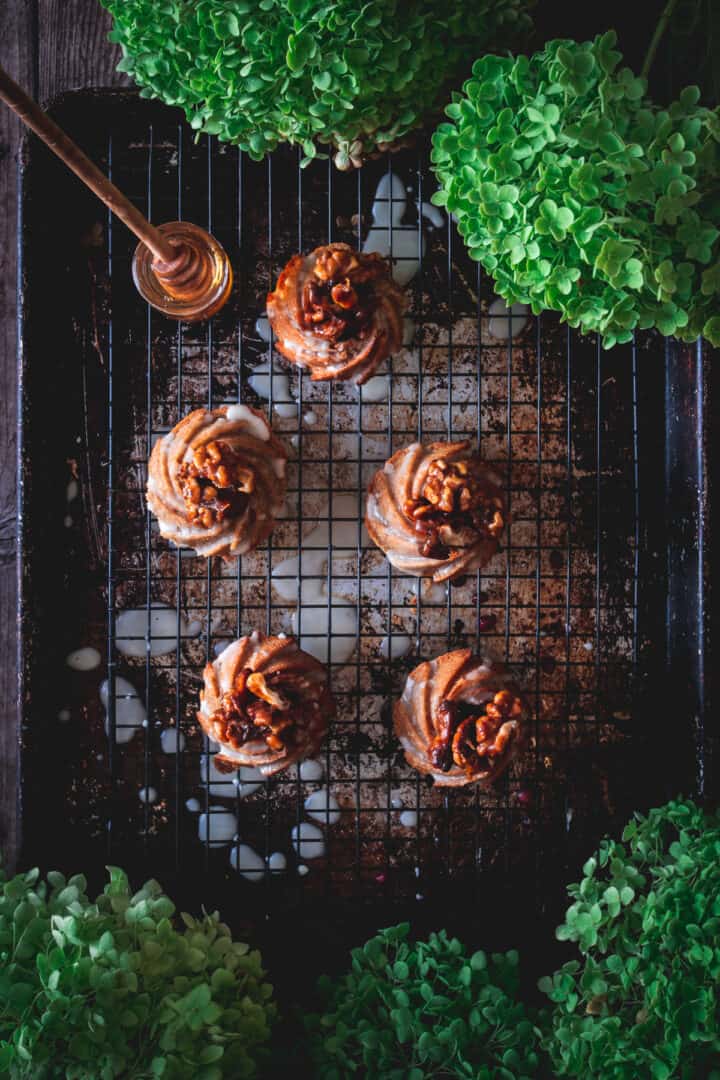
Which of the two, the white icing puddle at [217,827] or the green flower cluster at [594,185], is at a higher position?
the green flower cluster at [594,185]

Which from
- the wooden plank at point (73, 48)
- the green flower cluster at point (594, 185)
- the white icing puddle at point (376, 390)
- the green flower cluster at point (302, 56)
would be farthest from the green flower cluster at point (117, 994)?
the wooden plank at point (73, 48)

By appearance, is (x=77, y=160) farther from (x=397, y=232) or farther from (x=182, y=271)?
(x=397, y=232)

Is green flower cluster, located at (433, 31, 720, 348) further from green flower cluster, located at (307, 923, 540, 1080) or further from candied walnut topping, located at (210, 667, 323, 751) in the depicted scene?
green flower cluster, located at (307, 923, 540, 1080)

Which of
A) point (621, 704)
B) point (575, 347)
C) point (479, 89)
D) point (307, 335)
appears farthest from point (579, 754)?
point (479, 89)

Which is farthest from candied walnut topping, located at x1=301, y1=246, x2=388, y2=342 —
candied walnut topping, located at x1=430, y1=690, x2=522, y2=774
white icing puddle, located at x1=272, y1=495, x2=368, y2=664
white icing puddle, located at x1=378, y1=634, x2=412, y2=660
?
candied walnut topping, located at x1=430, y1=690, x2=522, y2=774

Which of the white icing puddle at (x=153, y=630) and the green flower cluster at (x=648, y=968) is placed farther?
the white icing puddle at (x=153, y=630)

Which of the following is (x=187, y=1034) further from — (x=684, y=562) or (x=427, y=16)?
(x=427, y=16)

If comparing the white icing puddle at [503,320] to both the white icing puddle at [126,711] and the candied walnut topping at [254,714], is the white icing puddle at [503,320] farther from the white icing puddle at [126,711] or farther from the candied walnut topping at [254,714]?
the white icing puddle at [126,711]

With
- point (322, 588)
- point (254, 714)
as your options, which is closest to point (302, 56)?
point (322, 588)
